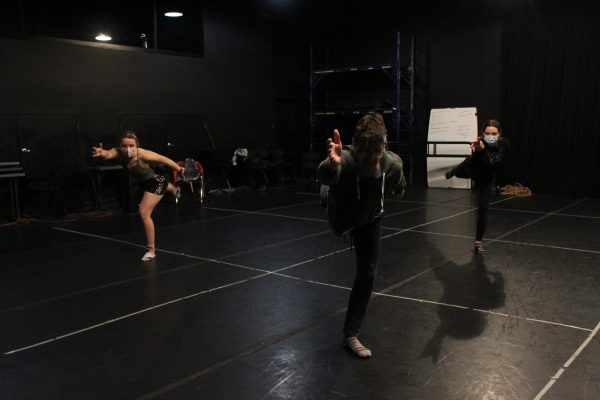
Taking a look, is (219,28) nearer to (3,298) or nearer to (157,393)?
(3,298)

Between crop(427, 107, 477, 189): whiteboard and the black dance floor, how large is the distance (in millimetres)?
4182

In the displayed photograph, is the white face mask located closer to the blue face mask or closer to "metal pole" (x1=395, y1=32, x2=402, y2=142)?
the blue face mask

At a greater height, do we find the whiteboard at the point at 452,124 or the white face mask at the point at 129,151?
the whiteboard at the point at 452,124

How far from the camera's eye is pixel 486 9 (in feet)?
38.6

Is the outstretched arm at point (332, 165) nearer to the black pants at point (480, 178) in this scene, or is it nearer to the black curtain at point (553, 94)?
the black pants at point (480, 178)

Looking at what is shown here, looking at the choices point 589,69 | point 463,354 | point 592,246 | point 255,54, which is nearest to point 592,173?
point 589,69

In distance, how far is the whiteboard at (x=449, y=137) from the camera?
11.9 meters

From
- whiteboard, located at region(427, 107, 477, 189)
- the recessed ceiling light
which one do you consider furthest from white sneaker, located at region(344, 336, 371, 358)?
whiteboard, located at region(427, 107, 477, 189)

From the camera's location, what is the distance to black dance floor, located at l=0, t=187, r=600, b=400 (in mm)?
3230

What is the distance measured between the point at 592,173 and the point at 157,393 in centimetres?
1013

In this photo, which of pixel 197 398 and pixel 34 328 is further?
pixel 34 328

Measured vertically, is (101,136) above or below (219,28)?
below

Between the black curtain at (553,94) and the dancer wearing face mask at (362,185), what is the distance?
349 inches

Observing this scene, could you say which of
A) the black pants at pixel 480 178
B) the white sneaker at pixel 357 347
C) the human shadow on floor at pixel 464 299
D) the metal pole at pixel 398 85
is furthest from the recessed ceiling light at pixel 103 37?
the white sneaker at pixel 357 347
